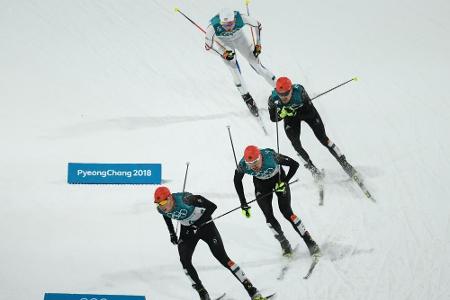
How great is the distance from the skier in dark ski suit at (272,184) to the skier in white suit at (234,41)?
2.35 m

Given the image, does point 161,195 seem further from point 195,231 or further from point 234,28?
point 234,28

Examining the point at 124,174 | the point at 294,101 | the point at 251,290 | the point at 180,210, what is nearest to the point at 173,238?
the point at 180,210

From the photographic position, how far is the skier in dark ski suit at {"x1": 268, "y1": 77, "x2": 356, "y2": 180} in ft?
24.6

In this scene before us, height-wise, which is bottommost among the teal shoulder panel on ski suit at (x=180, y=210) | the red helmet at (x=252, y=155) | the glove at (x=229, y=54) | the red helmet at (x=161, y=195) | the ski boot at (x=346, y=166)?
the teal shoulder panel on ski suit at (x=180, y=210)

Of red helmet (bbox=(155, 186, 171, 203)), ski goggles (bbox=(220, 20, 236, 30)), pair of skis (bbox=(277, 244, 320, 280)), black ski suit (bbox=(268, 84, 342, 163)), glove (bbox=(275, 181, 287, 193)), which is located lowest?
pair of skis (bbox=(277, 244, 320, 280))

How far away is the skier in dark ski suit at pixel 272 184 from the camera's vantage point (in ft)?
22.5

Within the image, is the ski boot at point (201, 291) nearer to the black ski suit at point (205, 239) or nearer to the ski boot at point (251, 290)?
the black ski suit at point (205, 239)

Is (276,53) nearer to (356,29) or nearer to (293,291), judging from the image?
(356,29)

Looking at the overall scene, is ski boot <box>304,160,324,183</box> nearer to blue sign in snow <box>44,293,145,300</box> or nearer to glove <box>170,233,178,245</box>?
glove <box>170,233,178,245</box>

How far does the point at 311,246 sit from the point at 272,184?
2.77 feet

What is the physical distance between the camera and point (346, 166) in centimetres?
806

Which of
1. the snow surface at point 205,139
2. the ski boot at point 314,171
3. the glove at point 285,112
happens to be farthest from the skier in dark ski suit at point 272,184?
the ski boot at point 314,171

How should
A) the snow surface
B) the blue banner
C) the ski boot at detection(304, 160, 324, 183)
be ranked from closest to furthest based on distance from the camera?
the snow surface
the ski boot at detection(304, 160, 324, 183)
the blue banner

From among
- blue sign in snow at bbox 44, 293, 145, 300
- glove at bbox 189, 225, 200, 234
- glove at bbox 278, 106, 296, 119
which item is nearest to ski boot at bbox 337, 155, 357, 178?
glove at bbox 278, 106, 296, 119
